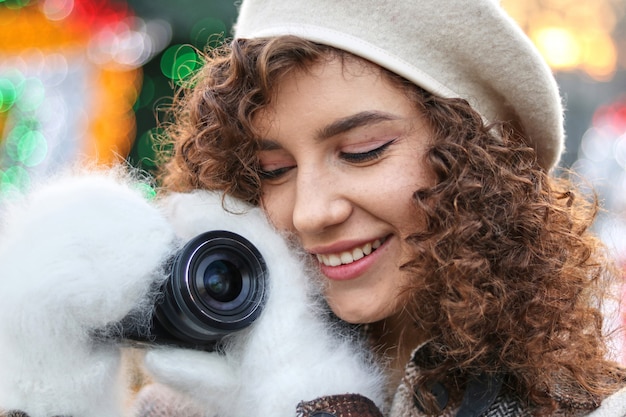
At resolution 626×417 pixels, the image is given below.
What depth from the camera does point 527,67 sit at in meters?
1.17

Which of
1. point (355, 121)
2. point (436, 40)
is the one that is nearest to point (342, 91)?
point (355, 121)

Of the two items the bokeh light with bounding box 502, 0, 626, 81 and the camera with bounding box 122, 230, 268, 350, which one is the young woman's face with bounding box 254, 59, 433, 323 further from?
the bokeh light with bounding box 502, 0, 626, 81

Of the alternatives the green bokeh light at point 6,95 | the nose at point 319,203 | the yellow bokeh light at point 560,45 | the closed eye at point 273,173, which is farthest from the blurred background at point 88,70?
the yellow bokeh light at point 560,45

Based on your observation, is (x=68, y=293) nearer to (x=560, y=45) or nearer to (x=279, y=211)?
(x=279, y=211)

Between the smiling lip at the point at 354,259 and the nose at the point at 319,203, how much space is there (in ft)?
0.21

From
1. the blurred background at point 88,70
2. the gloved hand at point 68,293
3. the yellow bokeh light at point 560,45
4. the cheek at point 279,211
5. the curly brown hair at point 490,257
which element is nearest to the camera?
the gloved hand at point 68,293

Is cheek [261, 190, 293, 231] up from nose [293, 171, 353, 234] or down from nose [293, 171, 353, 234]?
down

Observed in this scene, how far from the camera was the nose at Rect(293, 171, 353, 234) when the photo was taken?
113cm

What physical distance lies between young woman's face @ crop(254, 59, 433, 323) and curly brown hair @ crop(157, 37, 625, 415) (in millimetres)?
26

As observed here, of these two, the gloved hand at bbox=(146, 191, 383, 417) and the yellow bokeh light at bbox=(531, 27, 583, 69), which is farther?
the yellow bokeh light at bbox=(531, 27, 583, 69)

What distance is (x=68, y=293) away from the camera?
95 cm

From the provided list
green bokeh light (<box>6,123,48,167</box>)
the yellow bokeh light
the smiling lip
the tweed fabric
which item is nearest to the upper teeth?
the smiling lip

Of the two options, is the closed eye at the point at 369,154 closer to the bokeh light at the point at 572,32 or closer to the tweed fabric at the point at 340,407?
the tweed fabric at the point at 340,407

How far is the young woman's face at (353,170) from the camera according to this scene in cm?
113
